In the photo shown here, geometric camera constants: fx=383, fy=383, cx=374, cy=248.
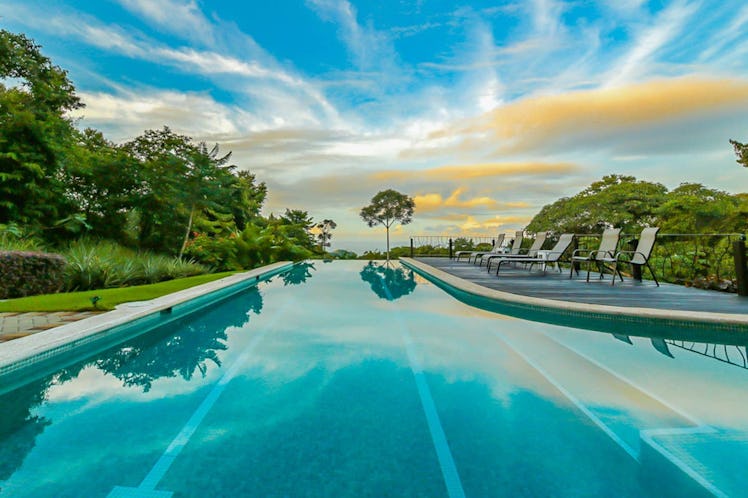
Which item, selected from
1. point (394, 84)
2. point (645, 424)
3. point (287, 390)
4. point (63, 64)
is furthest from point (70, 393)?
point (63, 64)

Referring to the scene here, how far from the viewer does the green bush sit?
24.0 ft

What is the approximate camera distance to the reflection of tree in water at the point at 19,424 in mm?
2033

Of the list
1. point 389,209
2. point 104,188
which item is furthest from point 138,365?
point 389,209

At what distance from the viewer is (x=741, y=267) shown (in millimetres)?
5938

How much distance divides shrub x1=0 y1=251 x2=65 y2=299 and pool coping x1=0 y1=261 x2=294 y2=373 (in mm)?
2285

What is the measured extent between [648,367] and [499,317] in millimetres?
2189

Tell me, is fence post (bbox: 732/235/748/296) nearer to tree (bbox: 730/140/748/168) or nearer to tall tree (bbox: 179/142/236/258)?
tree (bbox: 730/140/748/168)

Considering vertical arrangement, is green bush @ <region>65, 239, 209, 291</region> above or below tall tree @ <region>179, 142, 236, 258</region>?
below

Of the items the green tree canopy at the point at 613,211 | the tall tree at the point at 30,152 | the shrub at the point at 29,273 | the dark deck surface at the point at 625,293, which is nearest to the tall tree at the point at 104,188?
the tall tree at the point at 30,152

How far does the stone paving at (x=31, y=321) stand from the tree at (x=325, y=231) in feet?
60.2

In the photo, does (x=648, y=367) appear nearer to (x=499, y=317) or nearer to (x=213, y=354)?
(x=499, y=317)

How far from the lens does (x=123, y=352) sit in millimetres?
4000

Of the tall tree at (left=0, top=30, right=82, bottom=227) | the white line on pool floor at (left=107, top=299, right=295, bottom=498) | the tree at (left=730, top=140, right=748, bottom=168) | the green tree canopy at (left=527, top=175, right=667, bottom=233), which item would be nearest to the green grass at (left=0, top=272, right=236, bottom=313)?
the white line on pool floor at (left=107, top=299, right=295, bottom=498)

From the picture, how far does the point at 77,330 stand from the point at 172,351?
900mm
